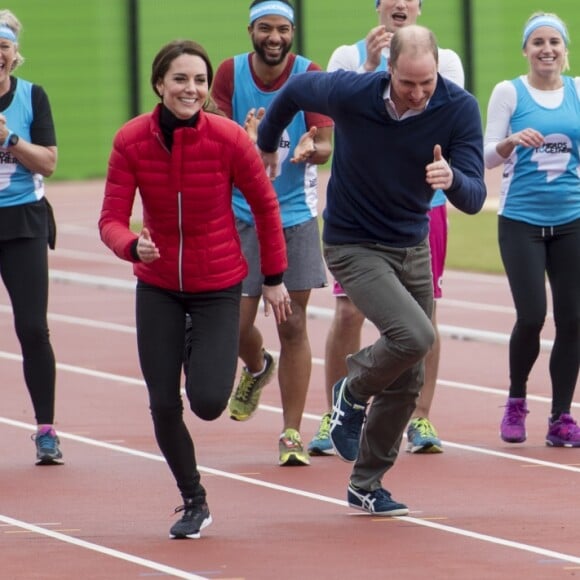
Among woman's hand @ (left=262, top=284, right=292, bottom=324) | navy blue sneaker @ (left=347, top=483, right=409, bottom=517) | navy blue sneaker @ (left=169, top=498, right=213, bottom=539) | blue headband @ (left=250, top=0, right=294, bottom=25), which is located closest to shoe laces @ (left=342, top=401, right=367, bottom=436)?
Result: navy blue sneaker @ (left=347, top=483, right=409, bottom=517)

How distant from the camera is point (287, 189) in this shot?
9.76 m

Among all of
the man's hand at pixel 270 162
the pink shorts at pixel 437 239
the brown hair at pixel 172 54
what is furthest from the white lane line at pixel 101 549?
the pink shorts at pixel 437 239

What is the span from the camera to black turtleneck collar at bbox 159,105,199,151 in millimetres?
7793

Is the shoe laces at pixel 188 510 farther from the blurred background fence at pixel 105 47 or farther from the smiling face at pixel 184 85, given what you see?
the blurred background fence at pixel 105 47

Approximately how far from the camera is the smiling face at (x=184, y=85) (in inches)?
304

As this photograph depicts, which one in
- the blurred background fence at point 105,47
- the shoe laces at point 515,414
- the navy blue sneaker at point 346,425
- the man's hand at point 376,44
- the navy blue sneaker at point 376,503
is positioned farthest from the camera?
the blurred background fence at point 105,47

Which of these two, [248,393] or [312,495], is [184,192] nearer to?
[312,495]

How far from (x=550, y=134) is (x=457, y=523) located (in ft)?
8.92

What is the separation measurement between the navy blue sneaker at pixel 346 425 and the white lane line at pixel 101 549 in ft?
4.38

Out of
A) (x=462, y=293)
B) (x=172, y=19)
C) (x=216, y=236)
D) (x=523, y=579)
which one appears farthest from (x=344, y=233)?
(x=172, y=19)

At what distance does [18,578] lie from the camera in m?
7.11

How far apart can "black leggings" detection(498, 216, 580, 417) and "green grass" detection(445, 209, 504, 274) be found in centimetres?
912

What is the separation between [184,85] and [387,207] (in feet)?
3.66

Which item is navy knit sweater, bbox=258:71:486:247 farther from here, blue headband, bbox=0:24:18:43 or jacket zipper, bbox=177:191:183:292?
blue headband, bbox=0:24:18:43
